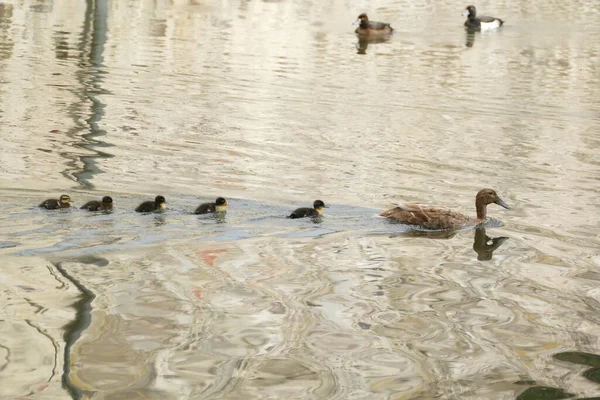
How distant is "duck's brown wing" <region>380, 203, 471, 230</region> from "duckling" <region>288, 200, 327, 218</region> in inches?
23.0

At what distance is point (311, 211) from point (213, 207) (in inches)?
35.7

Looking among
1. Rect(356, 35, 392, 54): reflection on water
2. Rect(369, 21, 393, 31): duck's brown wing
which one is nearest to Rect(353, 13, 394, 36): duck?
Rect(369, 21, 393, 31): duck's brown wing

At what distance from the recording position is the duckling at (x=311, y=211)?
10867mm

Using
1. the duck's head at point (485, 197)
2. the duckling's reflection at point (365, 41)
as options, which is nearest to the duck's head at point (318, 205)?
the duck's head at point (485, 197)

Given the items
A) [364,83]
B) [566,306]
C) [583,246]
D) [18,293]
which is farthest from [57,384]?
[364,83]

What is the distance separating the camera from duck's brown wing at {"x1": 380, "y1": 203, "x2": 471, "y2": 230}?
1093 cm

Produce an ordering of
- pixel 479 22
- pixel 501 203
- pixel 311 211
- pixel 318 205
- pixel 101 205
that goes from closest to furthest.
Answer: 1. pixel 101 205
2. pixel 311 211
3. pixel 318 205
4. pixel 501 203
5. pixel 479 22

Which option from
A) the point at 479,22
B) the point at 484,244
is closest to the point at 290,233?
the point at 484,244

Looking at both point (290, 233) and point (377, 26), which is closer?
point (290, 233)

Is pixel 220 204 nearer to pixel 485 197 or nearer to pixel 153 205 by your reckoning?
pixel 153 205

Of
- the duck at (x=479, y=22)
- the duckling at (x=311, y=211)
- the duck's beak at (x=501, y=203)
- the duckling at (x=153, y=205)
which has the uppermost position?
the duck at (x=479, y=22)

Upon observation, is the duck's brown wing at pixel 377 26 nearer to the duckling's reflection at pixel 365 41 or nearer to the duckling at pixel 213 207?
the duckling's reflection at pixel 365 41

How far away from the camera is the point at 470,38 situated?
29.3 m

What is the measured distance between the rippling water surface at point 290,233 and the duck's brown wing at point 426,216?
0.37ft
